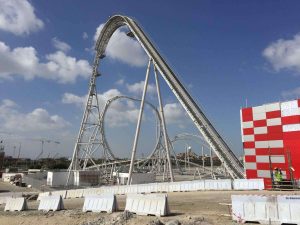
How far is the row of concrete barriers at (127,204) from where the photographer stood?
12.7 meters

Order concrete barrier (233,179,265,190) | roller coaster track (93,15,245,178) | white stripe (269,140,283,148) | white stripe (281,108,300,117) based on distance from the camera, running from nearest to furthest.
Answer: white stripe (281,108,300,117) < white stripe (269,140,283,148) < concrete barrier (233,179,265,190) < roller coaster track (93,15,245,178)

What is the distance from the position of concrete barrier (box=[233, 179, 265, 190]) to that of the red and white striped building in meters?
0.60

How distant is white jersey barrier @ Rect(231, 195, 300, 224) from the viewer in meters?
9.88

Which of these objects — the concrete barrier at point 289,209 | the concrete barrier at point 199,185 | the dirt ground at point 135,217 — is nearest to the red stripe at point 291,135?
the dirt ground at point 135,217

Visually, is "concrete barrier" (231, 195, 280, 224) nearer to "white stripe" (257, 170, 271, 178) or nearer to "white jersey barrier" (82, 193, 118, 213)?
"white jersey barrier" (82, 193, 118, 213)

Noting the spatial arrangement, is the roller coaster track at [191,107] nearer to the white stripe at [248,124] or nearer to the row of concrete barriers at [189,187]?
the row of concrete barriers at [189,187]

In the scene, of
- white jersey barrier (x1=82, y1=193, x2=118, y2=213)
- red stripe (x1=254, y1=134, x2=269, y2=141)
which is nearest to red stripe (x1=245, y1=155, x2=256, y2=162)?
red stripe (x1=254, y1=134, x2=269, y2=141)

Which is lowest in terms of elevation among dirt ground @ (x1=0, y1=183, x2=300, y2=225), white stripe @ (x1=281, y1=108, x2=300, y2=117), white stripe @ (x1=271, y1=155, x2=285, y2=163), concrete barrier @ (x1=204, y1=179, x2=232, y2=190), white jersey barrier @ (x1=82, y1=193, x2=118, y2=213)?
dirt ground @ (x1=0, y1=183, x2=300, y2=225)

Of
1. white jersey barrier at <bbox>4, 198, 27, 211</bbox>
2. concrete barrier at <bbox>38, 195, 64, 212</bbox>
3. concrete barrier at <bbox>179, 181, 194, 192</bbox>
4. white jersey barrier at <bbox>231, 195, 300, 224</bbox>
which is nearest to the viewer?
white jersey barrier at <bbox>231, 195, 300, 224</bbox>

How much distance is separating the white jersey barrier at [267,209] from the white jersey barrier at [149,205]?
2.77 m

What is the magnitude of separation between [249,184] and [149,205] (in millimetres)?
9341

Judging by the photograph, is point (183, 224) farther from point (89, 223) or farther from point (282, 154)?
point (282, 154)

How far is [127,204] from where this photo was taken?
13688mm

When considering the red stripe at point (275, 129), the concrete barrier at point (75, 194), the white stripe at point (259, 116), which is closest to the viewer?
the red stripe at point (275, 129)
